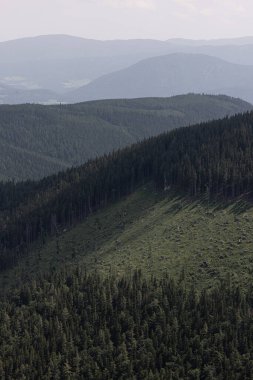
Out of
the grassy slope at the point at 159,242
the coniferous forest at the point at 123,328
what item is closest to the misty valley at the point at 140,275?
the coniferous forest at the point at 123,328

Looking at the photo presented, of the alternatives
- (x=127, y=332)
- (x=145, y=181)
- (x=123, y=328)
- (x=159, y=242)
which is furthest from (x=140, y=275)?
(x=145, y=181)

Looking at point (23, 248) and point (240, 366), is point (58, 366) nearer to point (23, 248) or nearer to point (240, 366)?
point (240, 366)

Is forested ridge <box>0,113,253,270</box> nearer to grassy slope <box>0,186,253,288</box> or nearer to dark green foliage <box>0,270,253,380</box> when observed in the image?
grassy slope <box>0,186,253,288</box>

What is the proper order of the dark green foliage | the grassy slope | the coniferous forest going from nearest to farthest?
the dark green foliage
the coniferous forest
the grassy slope

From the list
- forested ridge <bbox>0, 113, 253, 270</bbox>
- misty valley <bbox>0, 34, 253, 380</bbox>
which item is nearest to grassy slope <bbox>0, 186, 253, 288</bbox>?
misty valley <bbox>0, 34, 253, 380</bbox>

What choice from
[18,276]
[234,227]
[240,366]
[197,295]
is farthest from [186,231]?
[240,366]

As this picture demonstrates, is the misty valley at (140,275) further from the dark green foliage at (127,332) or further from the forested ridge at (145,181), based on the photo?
the forested ridge at (145,181)
